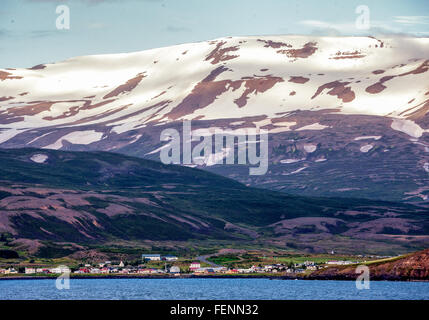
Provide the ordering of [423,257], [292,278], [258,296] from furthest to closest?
[292,278], [423,257], [258,296]

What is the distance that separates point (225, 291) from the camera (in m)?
150

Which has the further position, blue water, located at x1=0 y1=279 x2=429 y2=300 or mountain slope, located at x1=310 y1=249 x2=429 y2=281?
mountain slope, located at x1=310 y1=249 x2=429 y2=281

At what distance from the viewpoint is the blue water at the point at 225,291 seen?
433ft

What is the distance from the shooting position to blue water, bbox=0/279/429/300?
132000 millimetres

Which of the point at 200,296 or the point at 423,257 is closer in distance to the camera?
the point at 200,296

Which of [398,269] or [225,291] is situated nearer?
[225,291]

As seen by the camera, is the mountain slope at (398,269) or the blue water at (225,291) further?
the mountain slope at (398,269)
